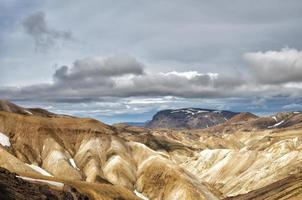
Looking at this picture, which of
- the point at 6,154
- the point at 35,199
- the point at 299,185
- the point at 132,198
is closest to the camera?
the point at 35,199

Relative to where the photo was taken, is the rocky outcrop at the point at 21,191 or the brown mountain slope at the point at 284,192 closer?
the rocky outcrop at the point at 21,191

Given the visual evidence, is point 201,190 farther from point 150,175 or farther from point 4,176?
point 4,176

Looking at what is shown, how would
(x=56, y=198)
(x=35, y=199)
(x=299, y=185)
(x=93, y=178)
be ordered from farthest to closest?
1. (x=93, y=178)
2. (x=299, y=185)
3. (x=56, y=198)
4. (x=35, y=199)

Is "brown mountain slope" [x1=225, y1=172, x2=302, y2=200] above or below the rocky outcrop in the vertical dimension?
below

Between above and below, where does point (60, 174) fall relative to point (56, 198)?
below

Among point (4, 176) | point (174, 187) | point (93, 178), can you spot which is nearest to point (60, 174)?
point (93, 178)

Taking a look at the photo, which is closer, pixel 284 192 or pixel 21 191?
pixel 21 191

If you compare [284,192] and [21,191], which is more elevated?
[21,191]

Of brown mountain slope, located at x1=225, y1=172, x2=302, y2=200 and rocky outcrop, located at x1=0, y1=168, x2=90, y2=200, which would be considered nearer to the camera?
rocky outcrop, located at x1=0, y1=168, x2=90, y2=200

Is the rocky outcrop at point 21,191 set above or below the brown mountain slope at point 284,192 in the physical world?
above

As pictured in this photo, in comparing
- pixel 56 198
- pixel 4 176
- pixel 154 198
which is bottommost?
pixel 154 198

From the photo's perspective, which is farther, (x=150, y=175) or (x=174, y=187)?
(x=150, y=175)
